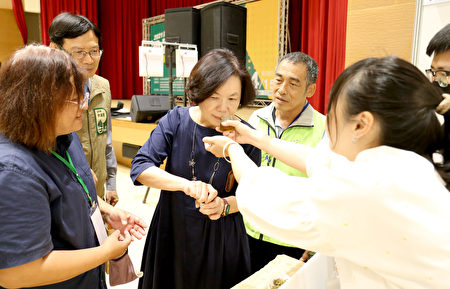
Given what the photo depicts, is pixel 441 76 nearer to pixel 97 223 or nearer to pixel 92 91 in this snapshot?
pixel 97 223

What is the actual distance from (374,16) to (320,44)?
8.84 ft

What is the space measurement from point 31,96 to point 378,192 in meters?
0.91

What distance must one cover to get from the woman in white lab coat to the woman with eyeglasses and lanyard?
559 millimetres

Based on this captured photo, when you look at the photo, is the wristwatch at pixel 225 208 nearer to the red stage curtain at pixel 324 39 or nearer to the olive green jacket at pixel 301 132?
the olive green jacket at pixel 301 132

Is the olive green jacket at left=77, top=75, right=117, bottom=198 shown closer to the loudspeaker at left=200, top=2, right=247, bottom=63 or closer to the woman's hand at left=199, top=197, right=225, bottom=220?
the woman's hand at left=199, top=197, right=225, bottom=220

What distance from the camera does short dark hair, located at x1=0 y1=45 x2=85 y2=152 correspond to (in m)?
0.86

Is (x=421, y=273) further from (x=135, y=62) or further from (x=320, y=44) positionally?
(x=135, y=62)

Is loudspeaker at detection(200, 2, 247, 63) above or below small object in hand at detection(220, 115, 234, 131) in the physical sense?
above

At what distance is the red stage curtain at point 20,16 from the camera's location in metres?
7.03

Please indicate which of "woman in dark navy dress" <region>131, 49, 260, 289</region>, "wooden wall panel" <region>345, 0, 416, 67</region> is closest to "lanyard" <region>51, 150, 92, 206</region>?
"woman in dark navy dress" <region>131, 49, 260, 289</region>

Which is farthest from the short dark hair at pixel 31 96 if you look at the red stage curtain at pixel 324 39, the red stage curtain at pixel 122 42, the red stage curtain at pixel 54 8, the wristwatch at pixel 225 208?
the red stage curtain at pixel 122 42

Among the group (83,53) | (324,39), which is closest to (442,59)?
(83,53)

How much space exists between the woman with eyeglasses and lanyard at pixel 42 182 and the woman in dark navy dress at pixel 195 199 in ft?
1.40

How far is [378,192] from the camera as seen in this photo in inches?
25.2
